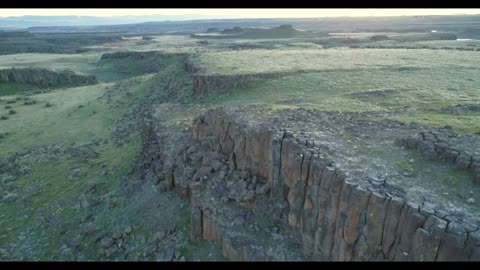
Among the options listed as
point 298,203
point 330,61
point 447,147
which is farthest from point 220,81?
point 447,147

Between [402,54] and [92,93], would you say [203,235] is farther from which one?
[92,93]

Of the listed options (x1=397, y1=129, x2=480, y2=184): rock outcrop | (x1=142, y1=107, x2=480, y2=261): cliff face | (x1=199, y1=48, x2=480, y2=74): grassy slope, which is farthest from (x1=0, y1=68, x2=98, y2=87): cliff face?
(x1=397, y1=129, x2=480, y2=184): rock outcrop

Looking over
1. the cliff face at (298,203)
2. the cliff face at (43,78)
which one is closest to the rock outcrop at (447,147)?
the cliff face at (298,203)

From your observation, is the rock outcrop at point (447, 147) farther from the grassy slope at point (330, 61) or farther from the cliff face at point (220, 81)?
the grassy slope at point (330, 61)

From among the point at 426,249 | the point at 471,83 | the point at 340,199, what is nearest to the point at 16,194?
the point at 340,199

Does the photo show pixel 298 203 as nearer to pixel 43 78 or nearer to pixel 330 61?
pixel 330 61

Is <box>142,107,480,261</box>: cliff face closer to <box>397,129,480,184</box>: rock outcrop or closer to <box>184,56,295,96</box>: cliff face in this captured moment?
<box>397,129,480,184</box>: rock outcrop
